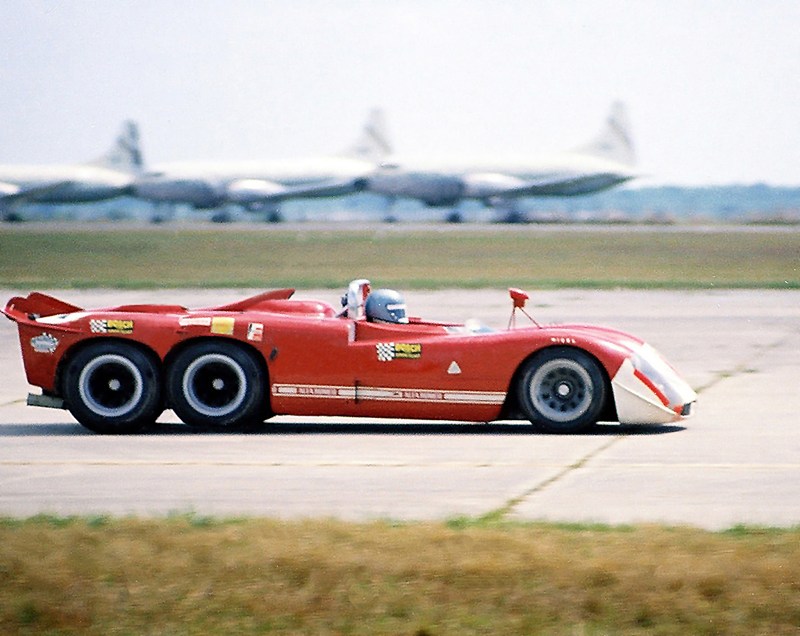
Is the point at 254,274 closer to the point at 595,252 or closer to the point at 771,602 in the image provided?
the point at 595,252

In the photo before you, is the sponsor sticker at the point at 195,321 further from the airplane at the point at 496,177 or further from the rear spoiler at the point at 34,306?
the airplane at the point at 496,177

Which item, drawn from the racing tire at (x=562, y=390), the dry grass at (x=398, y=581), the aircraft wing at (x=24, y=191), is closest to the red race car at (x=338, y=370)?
the racing tire at (x=562, y=390)

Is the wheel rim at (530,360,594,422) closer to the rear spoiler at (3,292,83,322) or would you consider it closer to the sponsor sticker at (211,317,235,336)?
the sponsor sticker at (211,317,235,336)

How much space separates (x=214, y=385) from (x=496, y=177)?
107m

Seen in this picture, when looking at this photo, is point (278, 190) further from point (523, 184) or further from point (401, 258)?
point (401, 258)

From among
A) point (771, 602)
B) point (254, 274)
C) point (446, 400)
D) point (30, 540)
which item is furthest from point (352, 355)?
point (254, 274)

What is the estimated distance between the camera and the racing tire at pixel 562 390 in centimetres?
1260

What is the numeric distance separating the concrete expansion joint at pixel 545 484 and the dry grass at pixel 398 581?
867mm

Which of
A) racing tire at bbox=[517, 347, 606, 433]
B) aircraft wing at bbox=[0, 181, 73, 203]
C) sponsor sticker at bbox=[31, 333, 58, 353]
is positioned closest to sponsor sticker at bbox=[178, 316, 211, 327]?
sponsor sticker at bbox=[31, 333, 58, 353]

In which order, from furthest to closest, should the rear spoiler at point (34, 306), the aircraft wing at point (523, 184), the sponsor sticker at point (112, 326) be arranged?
the aircraft wing at point (523, 184) → the rear spoiler at point (34, 306) → the sponsor sticker at point (112, 326)

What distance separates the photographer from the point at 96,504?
9.60 m

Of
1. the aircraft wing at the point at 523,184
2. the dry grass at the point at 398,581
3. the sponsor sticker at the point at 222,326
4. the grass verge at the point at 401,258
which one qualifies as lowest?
the dry grass at the point at 398,581

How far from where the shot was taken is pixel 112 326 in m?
13.0

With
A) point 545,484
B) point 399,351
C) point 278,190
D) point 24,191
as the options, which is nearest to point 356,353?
point 399,351
